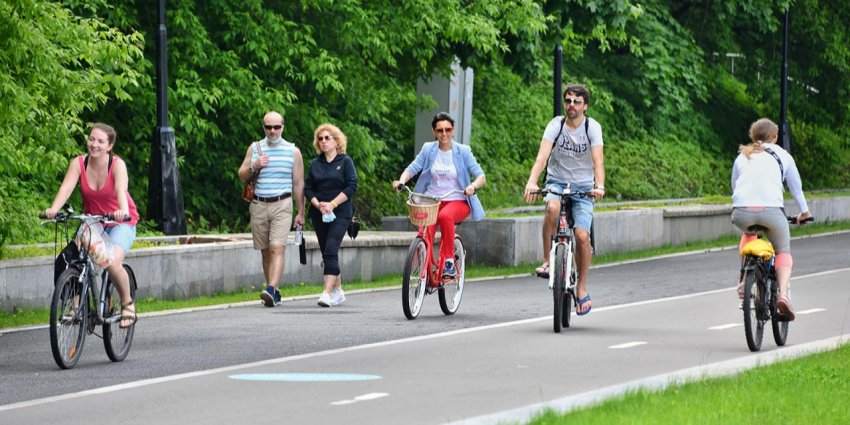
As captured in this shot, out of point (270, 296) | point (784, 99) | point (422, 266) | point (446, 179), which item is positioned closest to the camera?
point (422, 266)

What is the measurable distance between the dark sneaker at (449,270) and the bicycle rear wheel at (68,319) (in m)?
4.36

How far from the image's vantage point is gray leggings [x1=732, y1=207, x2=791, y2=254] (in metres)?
12.8

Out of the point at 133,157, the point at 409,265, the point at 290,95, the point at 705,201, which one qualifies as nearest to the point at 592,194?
the point at 409,265

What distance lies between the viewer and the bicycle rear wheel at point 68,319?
11305 mm

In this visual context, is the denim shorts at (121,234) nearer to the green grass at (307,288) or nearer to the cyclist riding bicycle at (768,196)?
the green grass at (307,288)

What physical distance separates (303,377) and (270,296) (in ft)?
18.9

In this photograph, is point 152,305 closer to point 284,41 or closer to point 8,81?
point 8,81

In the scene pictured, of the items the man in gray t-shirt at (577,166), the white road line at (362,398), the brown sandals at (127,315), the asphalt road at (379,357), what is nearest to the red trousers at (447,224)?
the asphalt road at (379,357)

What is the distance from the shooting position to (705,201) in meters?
32.9

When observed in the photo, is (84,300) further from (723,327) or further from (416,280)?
(723,327)

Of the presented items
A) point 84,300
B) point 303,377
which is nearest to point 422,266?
point 84,300

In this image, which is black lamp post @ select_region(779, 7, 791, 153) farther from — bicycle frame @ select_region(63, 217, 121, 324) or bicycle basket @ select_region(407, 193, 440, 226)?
bicycle frame @ select_region(63, 217, 121, 324)

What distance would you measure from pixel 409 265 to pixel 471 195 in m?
1.04

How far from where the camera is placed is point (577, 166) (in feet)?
46.7
